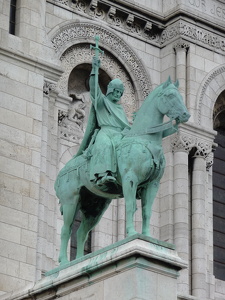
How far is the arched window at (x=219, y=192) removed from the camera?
109 feet

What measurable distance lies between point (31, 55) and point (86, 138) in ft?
15.6

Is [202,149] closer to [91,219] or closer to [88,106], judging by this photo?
[88,106]

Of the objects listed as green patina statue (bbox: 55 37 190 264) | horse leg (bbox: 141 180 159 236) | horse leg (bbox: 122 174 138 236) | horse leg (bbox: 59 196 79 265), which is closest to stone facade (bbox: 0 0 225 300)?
horse leg (bbox: 59 196 79 265)

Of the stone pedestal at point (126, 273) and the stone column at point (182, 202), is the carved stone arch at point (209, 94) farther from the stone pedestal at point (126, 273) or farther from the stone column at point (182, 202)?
the stone pedestal at point (126, 273)

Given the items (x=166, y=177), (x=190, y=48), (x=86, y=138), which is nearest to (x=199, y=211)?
(x=166, y=177)

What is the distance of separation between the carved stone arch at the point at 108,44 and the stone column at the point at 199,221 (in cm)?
209

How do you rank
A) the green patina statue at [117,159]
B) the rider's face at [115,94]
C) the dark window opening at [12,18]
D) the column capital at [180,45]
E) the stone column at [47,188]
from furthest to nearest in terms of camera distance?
the column capital at [180,45] < the dark window opening at [12,18] < the stone column at [47,188] < the rider's face at [115,94] < the green patina statue at [117,159]

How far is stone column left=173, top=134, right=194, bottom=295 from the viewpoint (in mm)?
31172

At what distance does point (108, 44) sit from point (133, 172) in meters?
8.78

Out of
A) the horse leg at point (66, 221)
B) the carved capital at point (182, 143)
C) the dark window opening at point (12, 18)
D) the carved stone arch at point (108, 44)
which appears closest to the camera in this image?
the horse leg at point (66, 221)

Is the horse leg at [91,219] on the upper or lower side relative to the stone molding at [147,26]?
lower

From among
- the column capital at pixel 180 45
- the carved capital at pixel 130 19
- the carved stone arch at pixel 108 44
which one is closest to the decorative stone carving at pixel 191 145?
the carved stone arch at pixel 108 44

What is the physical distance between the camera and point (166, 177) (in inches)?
1266

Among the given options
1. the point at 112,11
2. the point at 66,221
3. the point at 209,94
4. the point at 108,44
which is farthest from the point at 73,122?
the point at 66,221
